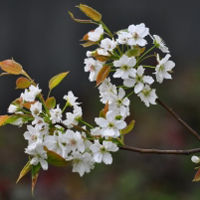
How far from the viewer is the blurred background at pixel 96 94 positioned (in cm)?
257

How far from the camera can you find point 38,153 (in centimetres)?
81

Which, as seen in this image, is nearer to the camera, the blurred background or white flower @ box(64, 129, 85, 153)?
white flower @ box(64, 129, 85, 153)

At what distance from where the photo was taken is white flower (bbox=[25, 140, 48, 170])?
2.60 ft

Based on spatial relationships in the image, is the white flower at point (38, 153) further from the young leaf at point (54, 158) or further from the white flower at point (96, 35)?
the white flower at point (96, 35)

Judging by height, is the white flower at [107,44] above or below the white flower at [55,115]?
above

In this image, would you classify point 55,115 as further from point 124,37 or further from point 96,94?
point 96,94

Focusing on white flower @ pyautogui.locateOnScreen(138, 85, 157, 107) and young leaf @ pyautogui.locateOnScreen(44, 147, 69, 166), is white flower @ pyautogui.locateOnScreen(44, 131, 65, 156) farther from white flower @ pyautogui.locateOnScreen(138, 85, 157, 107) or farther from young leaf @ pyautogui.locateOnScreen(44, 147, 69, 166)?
white flower @ pyautogui.locateOnScreen(138, 85, 157, 107)

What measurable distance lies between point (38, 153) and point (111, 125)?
134mm

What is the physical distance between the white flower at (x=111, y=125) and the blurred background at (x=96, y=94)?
5.63ft

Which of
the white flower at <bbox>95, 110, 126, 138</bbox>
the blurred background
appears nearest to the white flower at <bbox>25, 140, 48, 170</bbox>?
the white flower at <bbox>95, 110, 126, 138</bbox>

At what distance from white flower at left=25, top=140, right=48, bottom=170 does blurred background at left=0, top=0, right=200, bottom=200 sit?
1.65 meters

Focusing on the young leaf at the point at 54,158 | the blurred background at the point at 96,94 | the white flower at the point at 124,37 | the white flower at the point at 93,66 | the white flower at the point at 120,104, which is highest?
the white flower at the point at 124,37

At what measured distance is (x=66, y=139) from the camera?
0.79 meters

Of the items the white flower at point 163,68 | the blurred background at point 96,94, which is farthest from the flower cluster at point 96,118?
the blurred background at point 96,94
